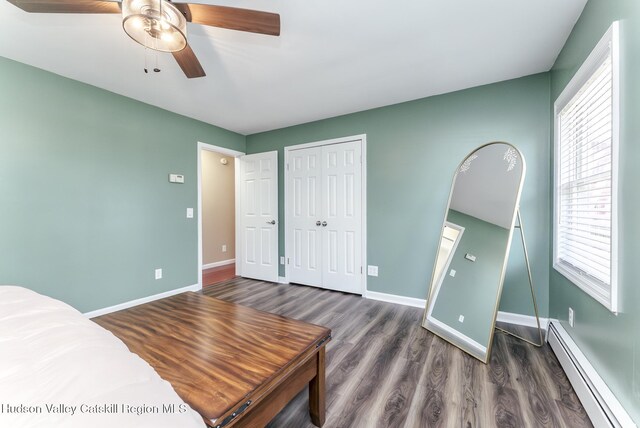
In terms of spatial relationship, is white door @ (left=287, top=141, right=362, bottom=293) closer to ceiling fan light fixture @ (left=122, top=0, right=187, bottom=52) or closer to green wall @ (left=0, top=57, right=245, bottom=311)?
green wall @ (left=0, top=57, right=245, bottom=311)

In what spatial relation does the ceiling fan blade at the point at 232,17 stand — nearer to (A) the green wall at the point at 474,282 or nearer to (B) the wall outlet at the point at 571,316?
(A) the green wall at the point at 474,282

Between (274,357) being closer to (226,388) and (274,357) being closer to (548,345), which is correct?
(226,388)

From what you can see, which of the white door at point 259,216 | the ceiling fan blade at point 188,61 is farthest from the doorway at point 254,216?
the ceiling fan blade at point 188,61

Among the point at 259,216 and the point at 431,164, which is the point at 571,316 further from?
the point at 259,216

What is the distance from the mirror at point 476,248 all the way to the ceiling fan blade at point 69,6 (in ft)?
9.08

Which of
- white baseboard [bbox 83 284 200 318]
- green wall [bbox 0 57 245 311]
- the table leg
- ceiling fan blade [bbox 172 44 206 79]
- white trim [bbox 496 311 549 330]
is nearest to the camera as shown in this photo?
the table leg

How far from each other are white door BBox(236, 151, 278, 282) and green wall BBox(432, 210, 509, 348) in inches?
100

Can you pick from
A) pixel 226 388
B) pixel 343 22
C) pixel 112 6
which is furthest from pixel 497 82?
pixel 226 388

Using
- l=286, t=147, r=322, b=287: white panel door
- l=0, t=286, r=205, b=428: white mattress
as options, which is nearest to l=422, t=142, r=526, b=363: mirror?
l=286, t=147, r=322, b=287: white panel door

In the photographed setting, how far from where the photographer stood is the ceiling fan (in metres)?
1.22

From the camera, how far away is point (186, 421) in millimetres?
573

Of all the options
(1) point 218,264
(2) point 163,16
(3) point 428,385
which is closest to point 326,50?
(2) point 163,16

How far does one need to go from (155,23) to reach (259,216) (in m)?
3.09

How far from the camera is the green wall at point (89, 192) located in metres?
2.22
